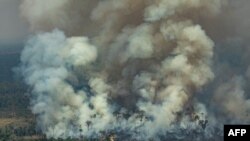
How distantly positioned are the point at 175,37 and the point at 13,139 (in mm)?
59391

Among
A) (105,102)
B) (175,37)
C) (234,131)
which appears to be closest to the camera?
(234,131)

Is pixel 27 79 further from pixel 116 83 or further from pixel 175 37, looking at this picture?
pixel 175 37

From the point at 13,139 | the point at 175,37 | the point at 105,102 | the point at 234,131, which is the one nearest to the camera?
A: the point at 234,131

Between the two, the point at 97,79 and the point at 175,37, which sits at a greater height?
the point at 175,37

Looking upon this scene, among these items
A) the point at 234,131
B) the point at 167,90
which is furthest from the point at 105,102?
the point at 234,131

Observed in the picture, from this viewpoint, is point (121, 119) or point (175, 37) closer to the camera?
point (175, 37)

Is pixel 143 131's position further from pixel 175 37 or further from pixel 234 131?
pixel 234 131

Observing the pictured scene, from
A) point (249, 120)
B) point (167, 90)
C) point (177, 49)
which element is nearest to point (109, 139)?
point (167, 90)

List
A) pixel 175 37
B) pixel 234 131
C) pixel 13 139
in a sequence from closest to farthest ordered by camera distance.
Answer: pixel 234 131, pixel 175 37, pixel 13 139

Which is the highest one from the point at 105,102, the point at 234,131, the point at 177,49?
the point at 177,49

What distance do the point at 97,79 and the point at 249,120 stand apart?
41.5 meters

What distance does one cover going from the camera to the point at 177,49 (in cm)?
12800

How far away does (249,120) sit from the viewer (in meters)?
143

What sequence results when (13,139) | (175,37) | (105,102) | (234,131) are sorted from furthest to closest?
1. (13,139)
2. (105,102)
3. (175,37)
4. (234,131)
